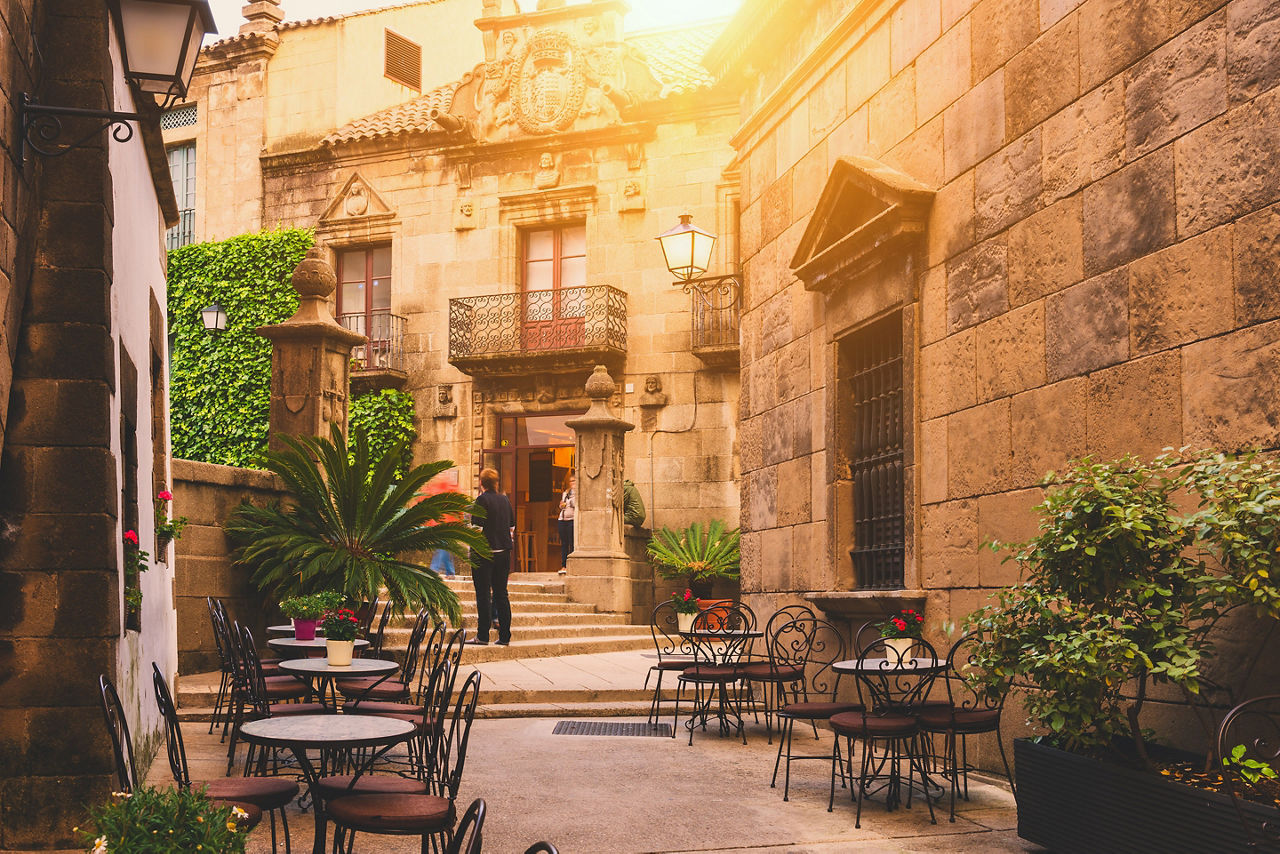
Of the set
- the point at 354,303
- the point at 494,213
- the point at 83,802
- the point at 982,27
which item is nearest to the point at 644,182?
the point at 494,213

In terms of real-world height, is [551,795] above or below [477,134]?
below

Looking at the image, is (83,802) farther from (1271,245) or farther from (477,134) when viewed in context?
(477,134)

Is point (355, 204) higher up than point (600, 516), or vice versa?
point (355, 204)

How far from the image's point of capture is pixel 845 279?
8.36 metres

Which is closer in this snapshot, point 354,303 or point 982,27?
point 982,27

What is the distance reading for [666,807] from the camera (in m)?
5.82

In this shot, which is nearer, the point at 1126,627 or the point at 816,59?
the point at 1126,627

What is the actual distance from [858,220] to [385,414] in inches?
521

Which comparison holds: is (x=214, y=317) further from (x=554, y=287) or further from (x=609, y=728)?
(x=609, y=728)

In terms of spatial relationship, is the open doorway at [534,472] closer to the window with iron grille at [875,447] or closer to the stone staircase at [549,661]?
the stone staircase at [549,661]

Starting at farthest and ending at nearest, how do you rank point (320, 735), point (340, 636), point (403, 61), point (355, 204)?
1. point (403, 61)
2. point (355, 204)
3. point (340, 636)
4. point (320, 735)

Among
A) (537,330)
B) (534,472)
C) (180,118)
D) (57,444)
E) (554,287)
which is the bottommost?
(57,444)

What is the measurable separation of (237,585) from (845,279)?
582 centimetres

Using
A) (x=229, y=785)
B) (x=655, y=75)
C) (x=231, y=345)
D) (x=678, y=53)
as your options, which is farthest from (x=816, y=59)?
(x=231, y=345)
